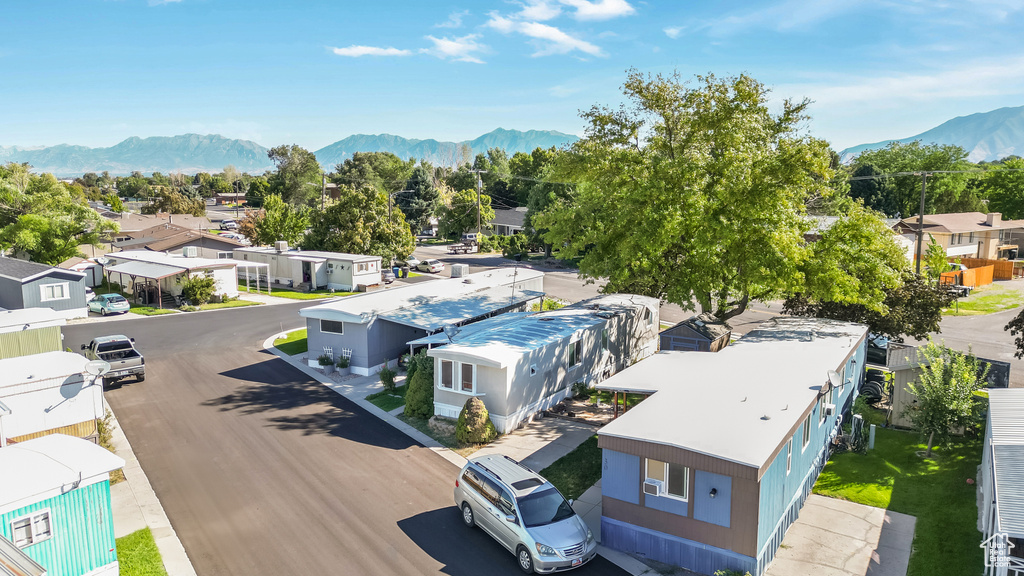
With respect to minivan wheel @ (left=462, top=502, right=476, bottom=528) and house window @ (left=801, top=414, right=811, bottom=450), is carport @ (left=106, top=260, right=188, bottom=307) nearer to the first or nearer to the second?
minivan wheel @ (left=462, top=502, right=476, bottom=528)

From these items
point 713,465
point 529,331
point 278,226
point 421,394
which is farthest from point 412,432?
point 278,226

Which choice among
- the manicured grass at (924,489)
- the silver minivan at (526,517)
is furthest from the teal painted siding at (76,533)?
the manicured grass at (924,489)

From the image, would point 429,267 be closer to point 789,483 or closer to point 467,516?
point 467,516

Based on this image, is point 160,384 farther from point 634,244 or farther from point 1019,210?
point 1019,210

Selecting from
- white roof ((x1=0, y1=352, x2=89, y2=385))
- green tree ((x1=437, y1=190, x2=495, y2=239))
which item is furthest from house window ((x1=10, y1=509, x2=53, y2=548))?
green tree ((x1=437, y1=190, x2=495, y2=239))

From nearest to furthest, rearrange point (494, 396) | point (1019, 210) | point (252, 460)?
point (252, 460) → point (494, 396) → point (1019, 210)

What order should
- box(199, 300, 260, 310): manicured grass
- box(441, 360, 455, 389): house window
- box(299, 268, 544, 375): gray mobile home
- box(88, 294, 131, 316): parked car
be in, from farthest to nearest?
1. box(199, 300, 260, 310): manicured grass
2. box(88, 294, 131, 316): parked car
3. box(299, 268, 544, 375): gray mobile home
4. box(441, 360, 455, 389): house window

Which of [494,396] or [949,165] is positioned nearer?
[494,396]

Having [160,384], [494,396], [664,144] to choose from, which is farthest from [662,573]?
[160,384]
